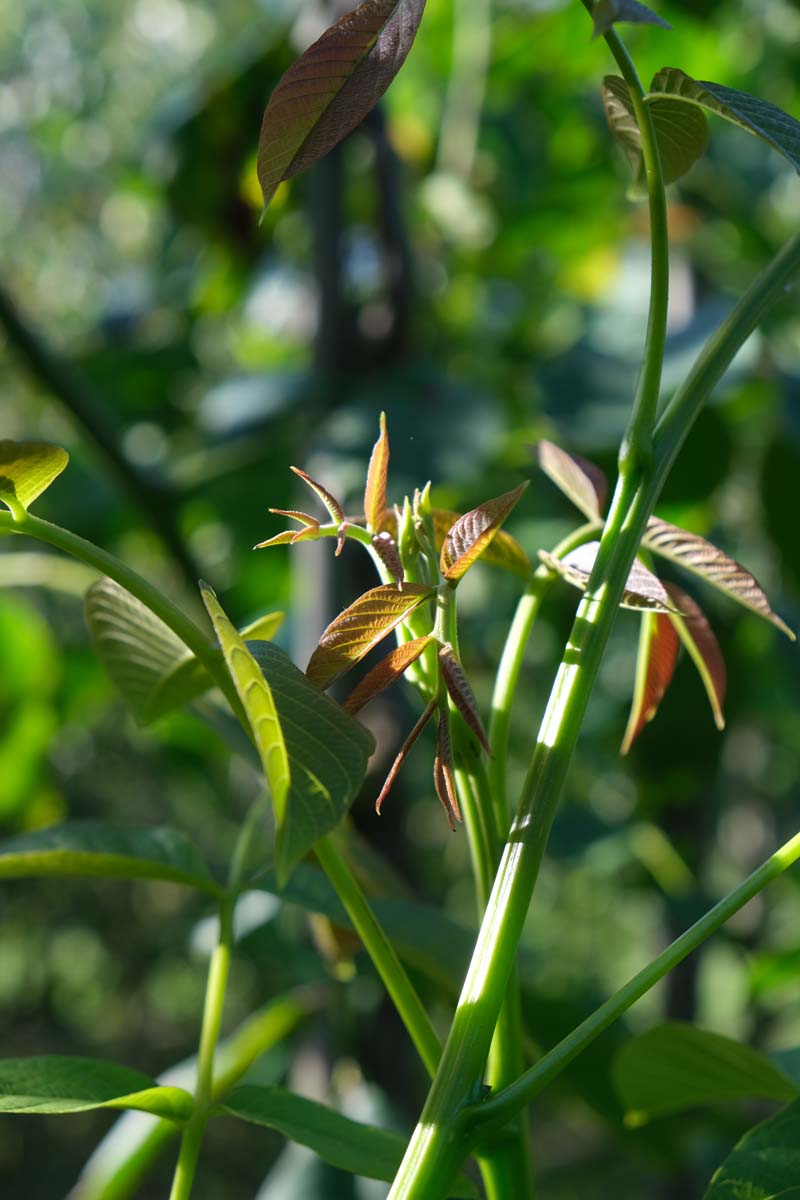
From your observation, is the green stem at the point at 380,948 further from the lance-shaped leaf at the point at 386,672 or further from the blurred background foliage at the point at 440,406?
the blurred background foliage at the point at 440,406

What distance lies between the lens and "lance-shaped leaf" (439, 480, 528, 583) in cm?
16

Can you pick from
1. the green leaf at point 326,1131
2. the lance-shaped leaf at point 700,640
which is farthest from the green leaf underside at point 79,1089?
the lance-shaped leaf at point 700,640

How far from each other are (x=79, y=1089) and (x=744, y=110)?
0.18 meters

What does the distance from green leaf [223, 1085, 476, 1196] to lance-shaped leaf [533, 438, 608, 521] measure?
120mm

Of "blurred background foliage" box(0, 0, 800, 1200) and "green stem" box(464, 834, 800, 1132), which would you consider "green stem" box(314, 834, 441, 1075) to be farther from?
"blurred background foliage" box(0, 0, 800, 1200)

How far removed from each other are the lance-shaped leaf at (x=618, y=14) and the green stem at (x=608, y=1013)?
12cm

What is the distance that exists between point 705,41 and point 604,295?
0.22m

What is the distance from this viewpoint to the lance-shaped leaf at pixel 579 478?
0.72 feet

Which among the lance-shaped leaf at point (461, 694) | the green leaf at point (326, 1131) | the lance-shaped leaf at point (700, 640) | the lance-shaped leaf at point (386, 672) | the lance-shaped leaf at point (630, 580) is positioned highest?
the lance-shaped leaf at point (700, 640)

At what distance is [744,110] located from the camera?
159 millimetres

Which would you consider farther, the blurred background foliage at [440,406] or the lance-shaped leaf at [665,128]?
the blurred background foliage at [440,406]

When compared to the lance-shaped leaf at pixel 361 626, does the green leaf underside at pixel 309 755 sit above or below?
below

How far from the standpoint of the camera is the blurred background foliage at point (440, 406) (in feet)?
1.61

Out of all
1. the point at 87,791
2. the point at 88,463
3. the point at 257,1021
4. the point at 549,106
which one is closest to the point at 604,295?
the point at 549,106
